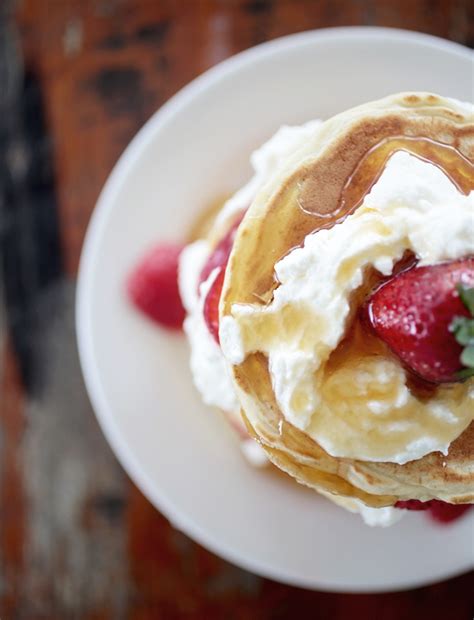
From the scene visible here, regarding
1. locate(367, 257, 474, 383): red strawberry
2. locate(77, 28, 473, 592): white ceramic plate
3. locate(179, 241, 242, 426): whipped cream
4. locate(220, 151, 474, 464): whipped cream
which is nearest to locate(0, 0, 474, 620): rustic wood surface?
locate(77, 28, 473, 592): white ceramic plate

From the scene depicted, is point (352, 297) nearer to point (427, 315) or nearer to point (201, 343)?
point (427, 315)

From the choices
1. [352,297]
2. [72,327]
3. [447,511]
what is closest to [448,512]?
[447,511]

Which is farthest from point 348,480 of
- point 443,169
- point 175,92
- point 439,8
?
point 439,8

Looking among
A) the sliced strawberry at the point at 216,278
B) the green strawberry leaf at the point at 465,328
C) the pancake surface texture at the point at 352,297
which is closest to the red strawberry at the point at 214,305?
the sliced strawberry at the point at 216,278

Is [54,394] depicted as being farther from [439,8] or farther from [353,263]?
[439,8]

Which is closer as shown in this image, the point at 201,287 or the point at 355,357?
the point at 355,357
